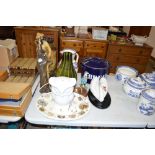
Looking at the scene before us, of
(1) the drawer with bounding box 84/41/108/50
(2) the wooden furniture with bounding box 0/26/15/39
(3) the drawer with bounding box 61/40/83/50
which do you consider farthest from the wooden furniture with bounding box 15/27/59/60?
(1) the drawer with bounding box 84/41/108/50

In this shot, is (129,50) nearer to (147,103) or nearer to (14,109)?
(147,103)

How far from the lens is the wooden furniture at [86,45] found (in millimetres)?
2184

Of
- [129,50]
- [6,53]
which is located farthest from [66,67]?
[129,50]

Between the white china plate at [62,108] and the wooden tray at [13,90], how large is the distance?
0.35 feet

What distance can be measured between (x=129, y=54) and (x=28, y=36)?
1.52 metres

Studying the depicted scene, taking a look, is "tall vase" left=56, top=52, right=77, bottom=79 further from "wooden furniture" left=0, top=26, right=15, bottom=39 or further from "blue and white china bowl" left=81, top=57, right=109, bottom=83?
"wooden furniture" left=0, top=26, right=15, bottom=39

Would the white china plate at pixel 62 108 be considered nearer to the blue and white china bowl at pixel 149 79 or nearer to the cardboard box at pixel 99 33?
the blue and white china bowl at pixel 149 79

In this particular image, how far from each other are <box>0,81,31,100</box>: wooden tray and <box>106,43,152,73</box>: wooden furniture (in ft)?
5.71

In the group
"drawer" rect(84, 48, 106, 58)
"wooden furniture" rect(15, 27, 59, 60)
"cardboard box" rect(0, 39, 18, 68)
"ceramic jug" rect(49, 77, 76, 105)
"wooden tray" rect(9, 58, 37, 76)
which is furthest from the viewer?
"drawer" rect(84, 48, 106, 58)

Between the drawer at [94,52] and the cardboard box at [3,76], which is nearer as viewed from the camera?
the cardboard box at [3,76]

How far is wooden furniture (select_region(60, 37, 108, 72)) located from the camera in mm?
2184

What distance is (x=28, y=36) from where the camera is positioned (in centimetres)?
209

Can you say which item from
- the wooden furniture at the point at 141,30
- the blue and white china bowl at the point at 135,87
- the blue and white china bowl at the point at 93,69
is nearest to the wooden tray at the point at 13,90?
the blue and white china bowl at the point at 93,69

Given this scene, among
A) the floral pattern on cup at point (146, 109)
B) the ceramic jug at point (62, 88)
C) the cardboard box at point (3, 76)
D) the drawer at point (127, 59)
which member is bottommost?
the drawer at point (127, 59)
